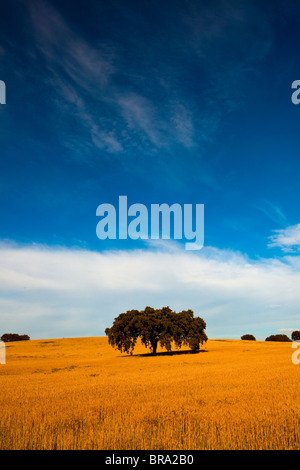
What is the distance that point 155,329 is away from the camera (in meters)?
59.6

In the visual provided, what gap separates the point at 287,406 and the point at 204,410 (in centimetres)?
366

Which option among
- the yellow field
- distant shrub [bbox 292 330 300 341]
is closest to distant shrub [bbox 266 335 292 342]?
distant shrub [bbox 292 330 300 341]

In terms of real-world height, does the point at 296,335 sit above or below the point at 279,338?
above

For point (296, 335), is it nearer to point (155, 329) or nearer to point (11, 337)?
point (155, 329)

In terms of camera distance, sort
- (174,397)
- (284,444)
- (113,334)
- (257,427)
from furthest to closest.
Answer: (113,334) → (174,397) → (257,427) → (284,444)

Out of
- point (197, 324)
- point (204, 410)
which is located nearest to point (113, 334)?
point (197, 324)

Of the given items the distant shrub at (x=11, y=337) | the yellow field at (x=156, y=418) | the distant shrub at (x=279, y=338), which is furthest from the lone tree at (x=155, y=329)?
the distant shrub at (x=279, y=338)

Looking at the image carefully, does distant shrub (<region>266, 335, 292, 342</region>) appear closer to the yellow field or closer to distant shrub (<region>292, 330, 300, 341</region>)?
distant shrub (<region>292, 330, 300, 341</region>)

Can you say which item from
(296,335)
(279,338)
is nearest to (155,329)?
(279,338)

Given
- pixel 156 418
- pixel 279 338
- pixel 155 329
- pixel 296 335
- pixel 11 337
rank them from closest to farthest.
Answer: pixel 156 418 → pixel 155 329 → pixel 11 337 → pixel 296 335 → pixel 279 338

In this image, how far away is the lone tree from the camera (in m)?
58.8

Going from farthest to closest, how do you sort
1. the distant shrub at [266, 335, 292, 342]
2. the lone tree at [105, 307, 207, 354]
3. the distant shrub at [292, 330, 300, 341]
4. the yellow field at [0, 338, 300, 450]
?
the distant shrub at [266, 335, 292, 342]
the distant shrub at [292, 330, 300, 341]
the lone tree at [105, 307, 207, 354]
the yellow field at [0, 338, 300, 450]

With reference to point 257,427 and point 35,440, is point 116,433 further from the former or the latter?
point 257,427

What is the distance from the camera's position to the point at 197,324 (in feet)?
205
